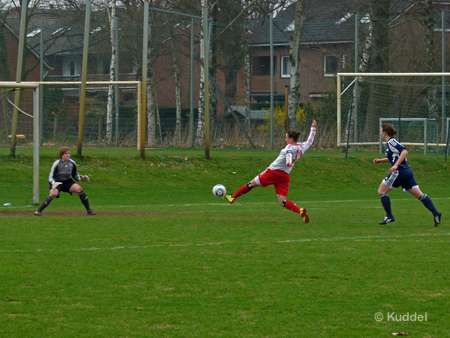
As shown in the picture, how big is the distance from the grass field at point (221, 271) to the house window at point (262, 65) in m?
14.3

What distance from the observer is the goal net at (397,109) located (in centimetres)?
2634

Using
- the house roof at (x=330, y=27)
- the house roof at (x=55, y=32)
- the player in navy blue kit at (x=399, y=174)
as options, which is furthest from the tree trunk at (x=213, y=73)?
the player in navy blue kit at (x=399, y=174)

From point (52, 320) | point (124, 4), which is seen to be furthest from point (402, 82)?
point (52, 320)

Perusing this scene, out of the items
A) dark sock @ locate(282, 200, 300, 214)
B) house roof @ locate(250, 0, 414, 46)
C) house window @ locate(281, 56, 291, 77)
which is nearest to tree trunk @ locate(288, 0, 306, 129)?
house roof @ locate(250, 0, 414, 46)

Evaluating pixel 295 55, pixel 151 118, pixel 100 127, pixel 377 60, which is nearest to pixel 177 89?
pixel 295 55

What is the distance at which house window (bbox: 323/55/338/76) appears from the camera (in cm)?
3559

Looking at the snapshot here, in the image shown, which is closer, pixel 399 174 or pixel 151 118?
pixel 399 174

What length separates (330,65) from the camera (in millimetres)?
36344

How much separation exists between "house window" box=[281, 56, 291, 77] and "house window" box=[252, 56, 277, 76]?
52.6 inches

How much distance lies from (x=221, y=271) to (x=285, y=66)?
26252 mm

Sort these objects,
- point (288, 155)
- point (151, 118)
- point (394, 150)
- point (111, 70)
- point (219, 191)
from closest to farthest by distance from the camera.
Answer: point (394, 150), point (288, 155), point (219, 191), point (151, 118), point (111, 70)

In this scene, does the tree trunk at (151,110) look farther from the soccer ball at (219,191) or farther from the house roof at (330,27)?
the soccer ball at (219,191)

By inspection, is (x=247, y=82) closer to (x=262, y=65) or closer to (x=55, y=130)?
(x=262, y=65)

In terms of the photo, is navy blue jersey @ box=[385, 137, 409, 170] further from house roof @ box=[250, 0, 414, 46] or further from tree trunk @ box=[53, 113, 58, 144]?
house roof @ box=[250, 0, 414, 46]
